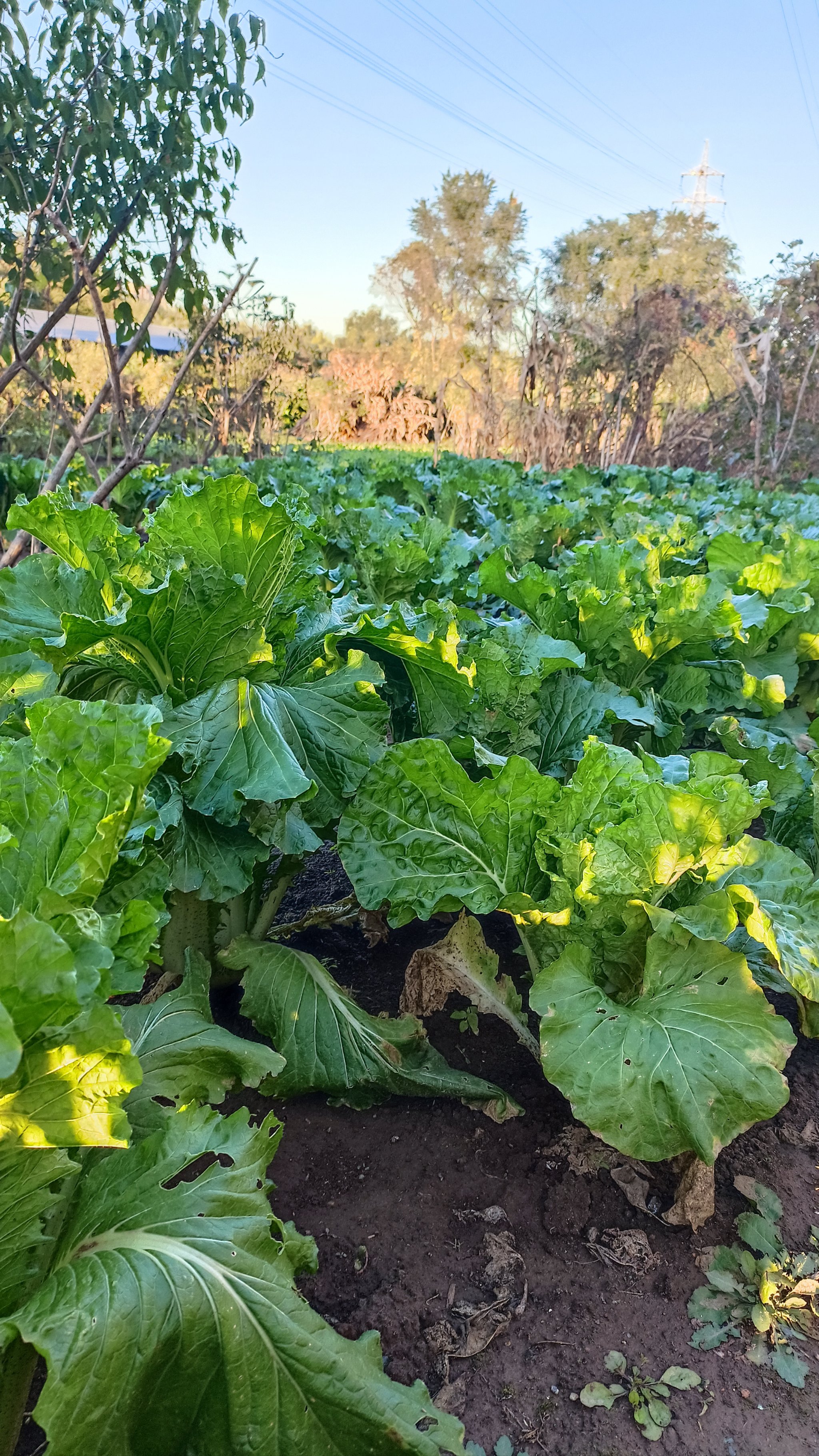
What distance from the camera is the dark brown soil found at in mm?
1809

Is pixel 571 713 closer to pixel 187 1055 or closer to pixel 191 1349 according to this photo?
pixel 187 1055

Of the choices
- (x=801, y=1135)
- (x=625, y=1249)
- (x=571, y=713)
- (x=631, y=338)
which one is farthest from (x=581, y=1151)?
(x=631, y=338)

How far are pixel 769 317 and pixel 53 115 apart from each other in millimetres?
23204

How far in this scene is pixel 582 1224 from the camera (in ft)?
7.25

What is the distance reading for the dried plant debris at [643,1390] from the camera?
1.80 m

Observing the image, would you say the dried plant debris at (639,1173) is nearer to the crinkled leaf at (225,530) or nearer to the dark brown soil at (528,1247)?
the dark brown soil at (528,1247)

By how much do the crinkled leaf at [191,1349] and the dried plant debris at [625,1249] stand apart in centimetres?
77

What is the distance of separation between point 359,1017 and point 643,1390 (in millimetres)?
1090

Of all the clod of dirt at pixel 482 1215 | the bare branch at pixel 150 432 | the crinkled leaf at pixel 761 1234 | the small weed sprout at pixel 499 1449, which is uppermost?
the bare branch at pixel 150 432

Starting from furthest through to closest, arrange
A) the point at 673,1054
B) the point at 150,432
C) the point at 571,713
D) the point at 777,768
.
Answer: the point at 150,432
the point at 571,713
the point at 777,768
the point at 673,1054

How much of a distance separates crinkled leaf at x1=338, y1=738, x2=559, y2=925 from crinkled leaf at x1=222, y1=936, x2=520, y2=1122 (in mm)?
377

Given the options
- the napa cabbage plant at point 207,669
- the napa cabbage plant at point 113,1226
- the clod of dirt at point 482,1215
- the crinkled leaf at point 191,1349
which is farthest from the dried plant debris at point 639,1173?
the napa cabbage plant at point 207,669

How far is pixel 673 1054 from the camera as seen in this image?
1.97 meters

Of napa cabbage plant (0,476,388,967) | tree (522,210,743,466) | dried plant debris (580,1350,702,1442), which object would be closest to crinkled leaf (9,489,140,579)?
napa cabbage plant (0,476,388,967)
